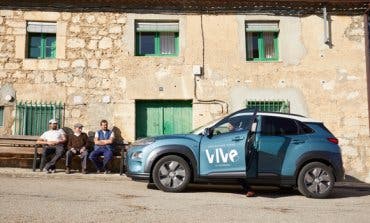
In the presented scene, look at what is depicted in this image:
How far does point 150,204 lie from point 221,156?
2004mm

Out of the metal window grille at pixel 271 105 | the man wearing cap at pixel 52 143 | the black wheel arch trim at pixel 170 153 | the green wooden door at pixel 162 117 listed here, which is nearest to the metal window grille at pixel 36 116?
the man wearing cap at pixel 52 143

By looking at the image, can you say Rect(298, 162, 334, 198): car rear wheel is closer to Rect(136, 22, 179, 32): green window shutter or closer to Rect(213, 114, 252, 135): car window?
Rect(213, 114, 252, 135): car window

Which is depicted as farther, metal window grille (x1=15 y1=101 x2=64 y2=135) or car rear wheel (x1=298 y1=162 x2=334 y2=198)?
metal window grille (x1=15 y1=101 x2=64 y2=135)

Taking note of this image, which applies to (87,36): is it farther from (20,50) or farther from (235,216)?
(235,216)

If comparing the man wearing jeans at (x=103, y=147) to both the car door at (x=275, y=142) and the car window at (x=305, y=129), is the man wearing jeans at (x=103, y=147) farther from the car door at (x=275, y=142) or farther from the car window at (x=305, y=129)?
the car window at (x=305, y=129)

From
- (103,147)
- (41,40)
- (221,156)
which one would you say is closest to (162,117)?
(103,147)

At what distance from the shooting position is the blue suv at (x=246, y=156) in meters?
9.41

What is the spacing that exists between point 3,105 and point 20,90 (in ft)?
2.08

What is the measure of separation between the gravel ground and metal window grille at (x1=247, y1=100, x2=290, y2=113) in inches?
145

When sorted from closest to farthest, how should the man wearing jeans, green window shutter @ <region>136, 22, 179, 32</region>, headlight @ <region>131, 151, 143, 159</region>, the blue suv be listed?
the blue suv, headlight @ <region>131, 151, 143, 159</region>, the man wearing jeans, green window shutter @ <region>136, 22, 179, 32</region>

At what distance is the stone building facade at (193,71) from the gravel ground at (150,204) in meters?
3.26

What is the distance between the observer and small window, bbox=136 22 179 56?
14.3 metres

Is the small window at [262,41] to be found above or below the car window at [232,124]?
above

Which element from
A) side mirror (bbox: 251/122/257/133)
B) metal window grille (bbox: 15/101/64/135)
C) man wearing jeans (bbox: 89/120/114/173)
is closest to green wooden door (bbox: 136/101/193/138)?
man wearing jeans (bbox: 89/120/114/173)
